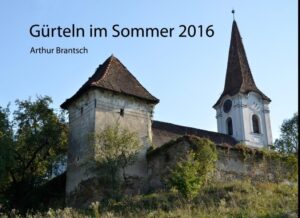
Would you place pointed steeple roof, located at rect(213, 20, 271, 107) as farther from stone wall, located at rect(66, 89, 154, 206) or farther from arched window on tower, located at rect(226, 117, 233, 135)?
stone wall, located at rect(66, 89, 154, 206)

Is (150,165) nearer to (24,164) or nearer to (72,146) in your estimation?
(72,146)

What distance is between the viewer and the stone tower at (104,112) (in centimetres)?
2664

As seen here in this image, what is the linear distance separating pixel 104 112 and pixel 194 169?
272 inches

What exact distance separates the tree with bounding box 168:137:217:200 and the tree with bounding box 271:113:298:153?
793cm

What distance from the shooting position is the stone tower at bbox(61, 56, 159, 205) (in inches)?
1049

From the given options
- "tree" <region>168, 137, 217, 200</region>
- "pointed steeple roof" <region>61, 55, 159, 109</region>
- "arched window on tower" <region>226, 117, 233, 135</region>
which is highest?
"arched window on tower" <region>226, 117, 233, 135</region>

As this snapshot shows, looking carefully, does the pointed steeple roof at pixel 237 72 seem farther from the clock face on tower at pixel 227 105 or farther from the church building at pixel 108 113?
the church building at pixel 108 113

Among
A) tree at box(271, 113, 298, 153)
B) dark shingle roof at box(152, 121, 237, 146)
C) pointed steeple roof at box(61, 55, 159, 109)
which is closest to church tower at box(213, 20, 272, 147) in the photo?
dark shingle roof at box(152, 121, 237, 146)

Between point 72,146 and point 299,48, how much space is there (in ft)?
78.0

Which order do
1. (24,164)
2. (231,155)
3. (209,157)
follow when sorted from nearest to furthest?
(209,157), (231,155), (24,164)

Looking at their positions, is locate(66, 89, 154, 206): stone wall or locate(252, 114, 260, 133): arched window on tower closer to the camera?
locate(66, 89, 154, 206): stone wall

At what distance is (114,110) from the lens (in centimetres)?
2722

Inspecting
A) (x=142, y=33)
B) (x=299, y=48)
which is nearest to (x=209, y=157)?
(x=142, y=33)

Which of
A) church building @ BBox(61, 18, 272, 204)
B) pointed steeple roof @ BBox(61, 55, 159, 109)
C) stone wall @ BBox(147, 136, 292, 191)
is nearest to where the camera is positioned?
stone wall @ BBox(147, 136, 292, 191)
